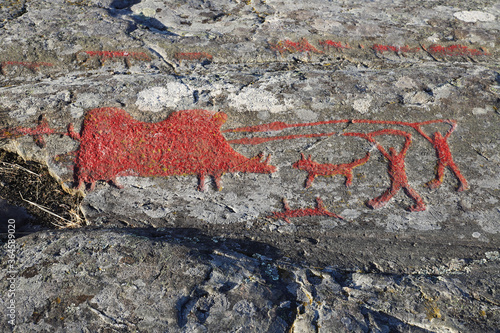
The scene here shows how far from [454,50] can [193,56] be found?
97.6 inches

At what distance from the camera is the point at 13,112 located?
262cm

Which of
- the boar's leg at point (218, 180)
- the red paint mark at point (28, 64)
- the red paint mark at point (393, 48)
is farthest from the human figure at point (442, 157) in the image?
the red paint mark at point (28, 64)

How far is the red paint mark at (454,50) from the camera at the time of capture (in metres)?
3.32

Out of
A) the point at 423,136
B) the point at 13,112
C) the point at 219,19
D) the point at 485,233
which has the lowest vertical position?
the point at 485,233

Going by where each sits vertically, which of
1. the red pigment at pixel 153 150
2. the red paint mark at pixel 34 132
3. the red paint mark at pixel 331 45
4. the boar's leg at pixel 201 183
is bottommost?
the boar's leg at pixel 201 183

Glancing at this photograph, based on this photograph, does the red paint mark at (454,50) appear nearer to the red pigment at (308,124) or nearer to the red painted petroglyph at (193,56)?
the red pigment at (308,124)

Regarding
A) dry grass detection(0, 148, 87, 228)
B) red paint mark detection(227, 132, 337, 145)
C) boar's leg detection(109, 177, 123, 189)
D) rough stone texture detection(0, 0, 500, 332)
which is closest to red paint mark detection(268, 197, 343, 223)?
rough stone texture detection(0, 0, 500, 332)

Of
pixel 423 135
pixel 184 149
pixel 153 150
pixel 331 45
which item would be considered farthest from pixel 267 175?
pixel 331 45

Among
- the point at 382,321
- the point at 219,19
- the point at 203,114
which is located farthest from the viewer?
the point at 219,19

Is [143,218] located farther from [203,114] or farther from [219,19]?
[219,19]

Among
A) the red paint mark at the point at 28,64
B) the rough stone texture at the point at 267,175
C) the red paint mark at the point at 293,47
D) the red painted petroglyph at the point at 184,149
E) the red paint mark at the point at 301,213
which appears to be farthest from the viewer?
the red paint mark at the point at 293,47

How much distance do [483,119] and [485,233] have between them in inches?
36.0

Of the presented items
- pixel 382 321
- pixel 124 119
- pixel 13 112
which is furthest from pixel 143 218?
pixel 382 321

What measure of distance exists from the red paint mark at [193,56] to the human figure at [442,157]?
1.88 meters
